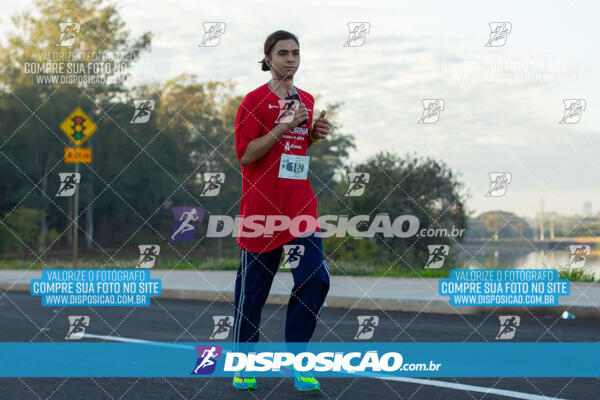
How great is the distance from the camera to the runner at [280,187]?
482 cm

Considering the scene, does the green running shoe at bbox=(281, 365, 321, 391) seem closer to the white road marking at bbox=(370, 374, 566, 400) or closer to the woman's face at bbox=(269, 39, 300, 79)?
the white road marking at bbox=(370, 374, 566, 400)

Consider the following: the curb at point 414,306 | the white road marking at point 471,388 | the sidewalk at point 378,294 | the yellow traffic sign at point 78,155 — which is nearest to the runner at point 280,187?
the white road marking at point 471,388

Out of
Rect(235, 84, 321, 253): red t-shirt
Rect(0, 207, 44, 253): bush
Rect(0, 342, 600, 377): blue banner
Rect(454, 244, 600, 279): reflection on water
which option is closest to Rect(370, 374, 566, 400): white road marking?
Rect(0, 342, 600, 377): blue banner

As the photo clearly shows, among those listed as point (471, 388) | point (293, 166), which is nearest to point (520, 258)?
point (471, 388)

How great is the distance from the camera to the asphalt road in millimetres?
5039

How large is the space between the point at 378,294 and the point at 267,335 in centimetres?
382

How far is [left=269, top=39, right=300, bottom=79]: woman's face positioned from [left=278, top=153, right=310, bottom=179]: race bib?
513 mm

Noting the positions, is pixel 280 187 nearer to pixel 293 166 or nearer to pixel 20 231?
pixel 293 166

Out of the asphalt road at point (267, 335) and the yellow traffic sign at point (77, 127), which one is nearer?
the asphalt road at point (267, 335)

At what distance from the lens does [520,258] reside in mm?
15211

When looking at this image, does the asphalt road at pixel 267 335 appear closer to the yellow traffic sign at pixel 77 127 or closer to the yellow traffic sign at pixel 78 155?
the yellow traffic sign at pixel 78 155

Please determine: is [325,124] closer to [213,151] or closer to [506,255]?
[506,255]

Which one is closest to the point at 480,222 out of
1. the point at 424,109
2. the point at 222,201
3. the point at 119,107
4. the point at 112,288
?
the point at 424,109

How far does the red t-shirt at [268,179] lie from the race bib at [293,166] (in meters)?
0.02
